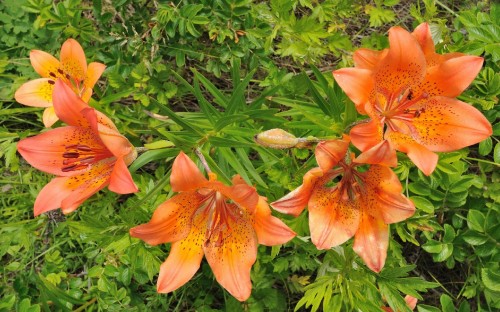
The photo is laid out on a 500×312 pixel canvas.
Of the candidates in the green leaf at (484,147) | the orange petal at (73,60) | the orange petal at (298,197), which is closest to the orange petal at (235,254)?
the orange petal at (298,197)

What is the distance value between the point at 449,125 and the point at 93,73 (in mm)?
1284

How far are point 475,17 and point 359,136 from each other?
113 centimetres

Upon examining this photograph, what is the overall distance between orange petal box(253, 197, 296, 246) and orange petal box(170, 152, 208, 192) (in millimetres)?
173

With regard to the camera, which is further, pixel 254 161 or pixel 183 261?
pixel 254 161

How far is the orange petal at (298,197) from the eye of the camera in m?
1.30

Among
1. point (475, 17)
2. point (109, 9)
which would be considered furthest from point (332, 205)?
point (109, 9)

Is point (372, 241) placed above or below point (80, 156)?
below

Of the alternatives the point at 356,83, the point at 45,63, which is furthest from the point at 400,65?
the point at 45,63

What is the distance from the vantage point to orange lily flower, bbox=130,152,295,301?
50.4 inches

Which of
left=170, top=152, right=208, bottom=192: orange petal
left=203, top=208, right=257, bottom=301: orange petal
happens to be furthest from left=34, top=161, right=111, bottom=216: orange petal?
left=203, top=208, right=257, bottom=301: orange petal

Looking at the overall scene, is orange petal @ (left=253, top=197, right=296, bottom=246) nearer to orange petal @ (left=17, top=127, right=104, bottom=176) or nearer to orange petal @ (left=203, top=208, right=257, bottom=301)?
orange petal @ (left=203, top=208, right=257, bottom=301)

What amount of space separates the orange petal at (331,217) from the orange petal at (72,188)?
0.60m

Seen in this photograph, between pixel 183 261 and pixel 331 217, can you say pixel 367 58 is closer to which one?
pixel 331 217

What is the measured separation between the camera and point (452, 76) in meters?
1.40
